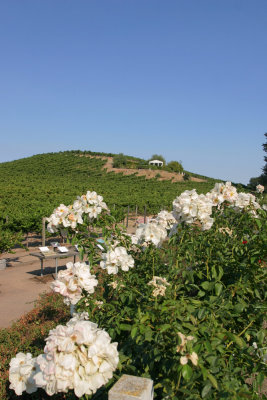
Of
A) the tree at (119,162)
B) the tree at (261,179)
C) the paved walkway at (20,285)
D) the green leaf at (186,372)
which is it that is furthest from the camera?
the tree at (119,162)

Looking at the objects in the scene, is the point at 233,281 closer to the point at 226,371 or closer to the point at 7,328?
the point at 226,371

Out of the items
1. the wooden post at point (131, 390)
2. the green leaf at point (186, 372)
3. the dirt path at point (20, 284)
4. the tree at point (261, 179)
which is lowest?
the dirt path at point (20, 284)

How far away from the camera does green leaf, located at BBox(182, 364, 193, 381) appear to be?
1.56 metres

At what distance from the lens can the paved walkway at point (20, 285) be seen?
21.2 feet

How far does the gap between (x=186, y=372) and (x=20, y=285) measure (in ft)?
24.3

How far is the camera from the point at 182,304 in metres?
2.18

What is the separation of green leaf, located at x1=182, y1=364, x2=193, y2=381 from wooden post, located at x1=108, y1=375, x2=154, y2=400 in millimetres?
270

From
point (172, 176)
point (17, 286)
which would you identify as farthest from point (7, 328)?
point (172, 176)

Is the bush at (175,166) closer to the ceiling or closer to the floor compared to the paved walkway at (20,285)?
closer to the ceiling

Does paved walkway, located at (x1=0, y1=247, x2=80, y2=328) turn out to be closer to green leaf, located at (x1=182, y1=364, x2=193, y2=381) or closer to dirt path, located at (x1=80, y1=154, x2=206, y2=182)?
green leaf, located at (x1=182, y1=364, x2=193, y2=381)

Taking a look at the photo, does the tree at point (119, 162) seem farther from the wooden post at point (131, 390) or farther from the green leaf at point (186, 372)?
the green leaf at point (186, 372)

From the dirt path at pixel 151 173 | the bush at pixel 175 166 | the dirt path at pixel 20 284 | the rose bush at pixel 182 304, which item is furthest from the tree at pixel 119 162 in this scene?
the rose bush at pixel 182 304

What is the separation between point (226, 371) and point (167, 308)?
494mm

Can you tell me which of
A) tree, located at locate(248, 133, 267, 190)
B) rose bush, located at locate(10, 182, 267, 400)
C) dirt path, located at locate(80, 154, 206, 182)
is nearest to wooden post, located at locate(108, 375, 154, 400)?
rose bush, located at locate(10, 182, 267, 400)
